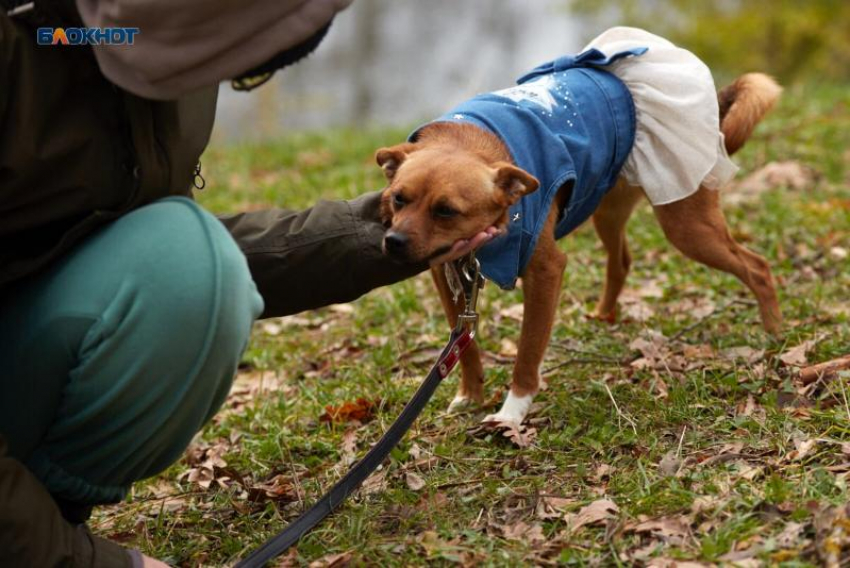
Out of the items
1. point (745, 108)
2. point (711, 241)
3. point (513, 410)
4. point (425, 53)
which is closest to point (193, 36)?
point (513, 410)

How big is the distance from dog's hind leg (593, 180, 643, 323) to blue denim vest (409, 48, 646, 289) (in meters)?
0.55

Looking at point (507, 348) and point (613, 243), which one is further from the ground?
point (613, 243)

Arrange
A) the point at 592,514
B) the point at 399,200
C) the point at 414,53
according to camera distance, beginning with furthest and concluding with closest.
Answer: the point at 414,53, the point at 399,200, the point at 592,514

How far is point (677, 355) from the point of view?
3.71 m

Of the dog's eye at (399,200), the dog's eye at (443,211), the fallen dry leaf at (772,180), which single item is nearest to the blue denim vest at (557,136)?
the dog's eye at (443,211)

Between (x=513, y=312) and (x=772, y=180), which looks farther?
(x=772, y=180)

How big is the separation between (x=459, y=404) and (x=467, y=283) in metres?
0.48

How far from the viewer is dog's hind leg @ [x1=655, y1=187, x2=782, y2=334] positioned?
3.91m

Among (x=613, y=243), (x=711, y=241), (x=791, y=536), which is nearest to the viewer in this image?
(x=791, y=536)

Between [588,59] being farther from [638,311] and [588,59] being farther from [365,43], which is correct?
[365,43]

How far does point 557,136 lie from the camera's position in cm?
335

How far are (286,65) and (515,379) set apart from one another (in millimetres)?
1656

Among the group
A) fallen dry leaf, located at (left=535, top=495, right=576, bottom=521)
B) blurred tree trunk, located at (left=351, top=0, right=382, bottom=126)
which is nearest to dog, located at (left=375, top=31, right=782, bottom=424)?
fallen dry leaf, located at (left=535, top=495, right=576, bottom=521)

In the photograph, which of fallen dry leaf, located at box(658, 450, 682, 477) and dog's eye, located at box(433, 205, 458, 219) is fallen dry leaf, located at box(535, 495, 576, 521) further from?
dog's eye, located at box(433, 205, 458, 219)
